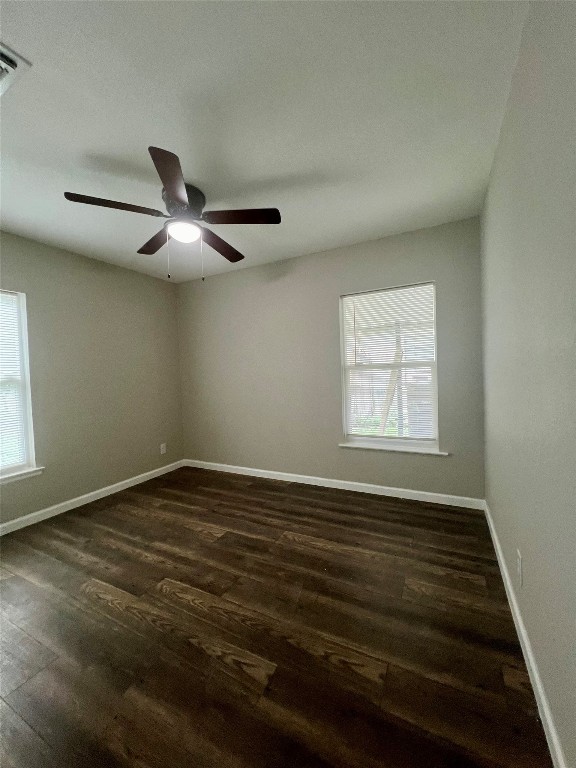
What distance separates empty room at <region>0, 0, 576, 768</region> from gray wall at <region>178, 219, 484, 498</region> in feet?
0.10

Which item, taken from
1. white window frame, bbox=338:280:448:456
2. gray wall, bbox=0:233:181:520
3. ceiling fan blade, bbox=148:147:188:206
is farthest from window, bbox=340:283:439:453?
gray wall, bbox=0:233:181:520

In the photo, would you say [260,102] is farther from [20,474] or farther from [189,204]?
[20,474]

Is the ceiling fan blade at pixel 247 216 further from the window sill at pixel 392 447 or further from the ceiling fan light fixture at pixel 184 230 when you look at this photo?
the window sill at pixel 392 447

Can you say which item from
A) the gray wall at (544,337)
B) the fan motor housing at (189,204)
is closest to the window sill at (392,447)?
the gray wall at (544,337)

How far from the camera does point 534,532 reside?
1099 millimetres

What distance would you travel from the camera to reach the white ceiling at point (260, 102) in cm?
104

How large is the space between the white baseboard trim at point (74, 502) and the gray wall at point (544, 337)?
3650 mm

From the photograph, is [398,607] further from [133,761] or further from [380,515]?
[133,761]

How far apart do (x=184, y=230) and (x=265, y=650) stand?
8.11 ft

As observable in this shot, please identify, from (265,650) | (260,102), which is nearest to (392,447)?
(265,650)

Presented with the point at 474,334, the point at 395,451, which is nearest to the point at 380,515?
the point at 395,451

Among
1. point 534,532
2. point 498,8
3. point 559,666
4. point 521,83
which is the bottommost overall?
point 559,666

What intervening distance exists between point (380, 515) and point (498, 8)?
9.67ft

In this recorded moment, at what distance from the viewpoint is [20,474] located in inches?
98.9
